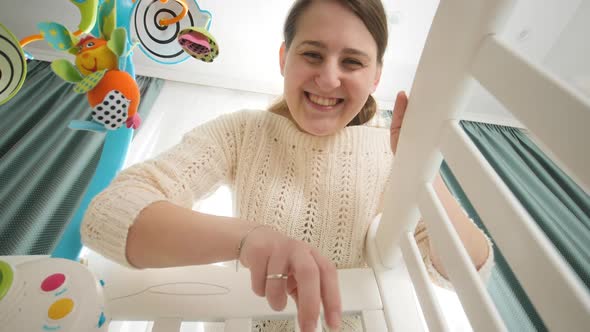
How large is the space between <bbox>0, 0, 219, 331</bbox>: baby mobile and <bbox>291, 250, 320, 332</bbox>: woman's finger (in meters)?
0.29

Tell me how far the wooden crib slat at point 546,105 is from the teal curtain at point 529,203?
4.57 feet

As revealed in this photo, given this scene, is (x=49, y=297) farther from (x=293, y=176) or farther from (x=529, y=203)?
(x=529, y=203)

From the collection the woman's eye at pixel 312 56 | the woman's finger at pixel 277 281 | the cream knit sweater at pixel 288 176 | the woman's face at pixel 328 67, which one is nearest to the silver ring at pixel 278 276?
the woman's finger at pixel 277 281

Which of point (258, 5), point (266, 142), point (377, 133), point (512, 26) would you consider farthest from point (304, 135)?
point (512, 26)

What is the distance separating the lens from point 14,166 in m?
1.29

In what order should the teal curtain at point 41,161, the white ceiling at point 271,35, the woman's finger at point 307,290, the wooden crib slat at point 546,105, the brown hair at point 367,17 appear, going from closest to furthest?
the wooden crib slat at point 546,105 < the woman's finger at point 307,290 < the brown hair at point 367,17 < the teal curtain at point 41,161 < the white ceiling at point 271,35

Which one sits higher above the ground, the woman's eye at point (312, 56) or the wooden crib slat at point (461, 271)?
the woman's eye at point (312, 56)

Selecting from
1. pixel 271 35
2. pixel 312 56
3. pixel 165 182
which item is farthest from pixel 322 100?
pixel 271 35

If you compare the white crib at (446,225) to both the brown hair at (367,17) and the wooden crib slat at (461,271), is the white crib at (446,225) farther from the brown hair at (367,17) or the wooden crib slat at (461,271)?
the brown hair at (367,17)

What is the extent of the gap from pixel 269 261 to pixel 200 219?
13 cm

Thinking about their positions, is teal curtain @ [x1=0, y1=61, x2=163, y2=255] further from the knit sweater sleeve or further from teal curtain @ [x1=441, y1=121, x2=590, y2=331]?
teal curtain @ [x1=441, y1=121, x2=590, y2=331]

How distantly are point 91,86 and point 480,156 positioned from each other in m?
0.67

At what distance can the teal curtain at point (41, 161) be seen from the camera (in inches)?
44.9

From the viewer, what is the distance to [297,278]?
0.29 m
